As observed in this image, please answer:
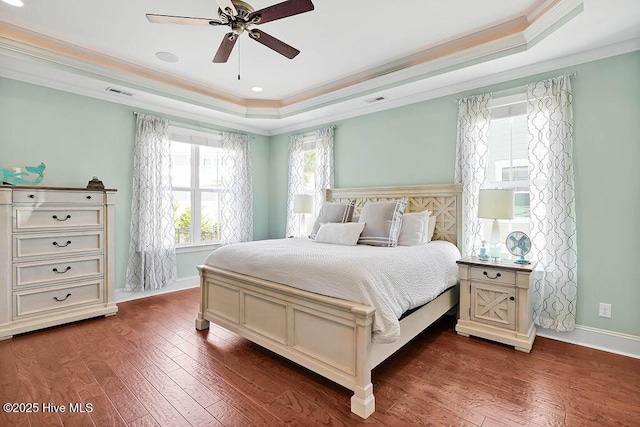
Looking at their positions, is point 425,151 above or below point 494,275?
above

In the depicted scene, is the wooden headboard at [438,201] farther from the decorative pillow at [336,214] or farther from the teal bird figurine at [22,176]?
the teal bird figurine at [22,176]

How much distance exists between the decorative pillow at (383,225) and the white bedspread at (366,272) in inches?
13.9

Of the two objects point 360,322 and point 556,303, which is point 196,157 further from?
point 556,303

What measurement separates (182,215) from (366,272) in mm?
3588

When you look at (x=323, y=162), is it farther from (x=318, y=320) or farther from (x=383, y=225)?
(x=318, y=320)

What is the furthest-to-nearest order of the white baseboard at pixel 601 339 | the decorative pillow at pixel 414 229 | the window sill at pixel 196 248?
the window sill at pixel 196 248 → the decorative pillow at pixel 414 229 → the white baseboard at pixel 601 339

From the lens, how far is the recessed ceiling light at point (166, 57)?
10.7ft

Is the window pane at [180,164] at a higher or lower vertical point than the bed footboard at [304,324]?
higher

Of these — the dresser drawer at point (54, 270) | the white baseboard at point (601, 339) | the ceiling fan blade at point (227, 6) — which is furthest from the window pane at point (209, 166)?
the white baseboard at point (601, 339)

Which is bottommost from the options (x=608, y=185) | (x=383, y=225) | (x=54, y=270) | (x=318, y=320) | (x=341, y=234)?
(x=318, y=320)

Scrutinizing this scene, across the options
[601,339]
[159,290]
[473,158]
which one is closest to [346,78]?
[473,158]

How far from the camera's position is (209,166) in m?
4.95

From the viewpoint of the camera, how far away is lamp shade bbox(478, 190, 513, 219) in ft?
9.13

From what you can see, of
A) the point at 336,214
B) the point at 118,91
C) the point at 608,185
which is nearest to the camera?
the point at 608,185
